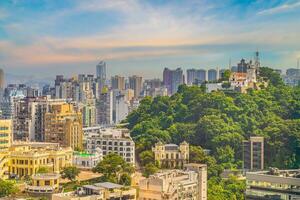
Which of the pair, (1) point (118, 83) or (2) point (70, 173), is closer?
(2) point (70, 173)

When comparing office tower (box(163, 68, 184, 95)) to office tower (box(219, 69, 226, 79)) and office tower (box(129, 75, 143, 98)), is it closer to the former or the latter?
office tower (box(129, 75, 143, 98))

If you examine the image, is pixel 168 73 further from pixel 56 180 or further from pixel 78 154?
pixel 56 180

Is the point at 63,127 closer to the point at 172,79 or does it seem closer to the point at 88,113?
the point at 88,113

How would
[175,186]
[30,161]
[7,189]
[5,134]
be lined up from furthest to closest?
[5,134] → [30,161] → [7,189] → [175,186]

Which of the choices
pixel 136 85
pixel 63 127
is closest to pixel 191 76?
pixel 136 85

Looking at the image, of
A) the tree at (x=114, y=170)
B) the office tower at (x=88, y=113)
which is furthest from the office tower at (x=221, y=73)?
the tree at (x=114, y=170)

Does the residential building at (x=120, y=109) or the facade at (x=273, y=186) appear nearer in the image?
the facade at (x=273, y=186)

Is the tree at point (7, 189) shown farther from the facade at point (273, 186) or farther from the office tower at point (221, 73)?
the office tower at point (221, 73)
